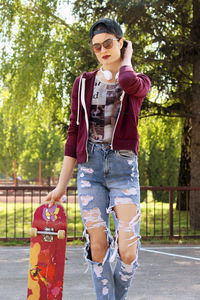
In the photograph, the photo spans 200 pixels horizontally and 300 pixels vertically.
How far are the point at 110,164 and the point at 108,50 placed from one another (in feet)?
2.53

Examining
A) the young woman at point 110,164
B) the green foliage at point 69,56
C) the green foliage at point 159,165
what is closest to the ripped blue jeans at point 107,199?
the young woman at point 110,164

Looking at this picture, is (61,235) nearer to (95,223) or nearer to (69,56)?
(95,223)

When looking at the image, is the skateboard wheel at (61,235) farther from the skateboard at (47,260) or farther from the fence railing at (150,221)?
the fence railing at (150,221)

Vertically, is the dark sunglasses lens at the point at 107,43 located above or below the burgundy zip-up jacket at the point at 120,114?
above

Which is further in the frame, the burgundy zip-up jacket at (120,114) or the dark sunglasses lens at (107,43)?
the dark sunglasses lens at (107,43)

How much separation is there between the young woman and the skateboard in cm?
21

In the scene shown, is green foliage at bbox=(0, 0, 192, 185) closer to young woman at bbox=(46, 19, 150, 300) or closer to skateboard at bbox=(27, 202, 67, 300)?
young woman at bbox=(46, 19, 150, 300)

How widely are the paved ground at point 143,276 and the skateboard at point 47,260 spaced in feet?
3.66

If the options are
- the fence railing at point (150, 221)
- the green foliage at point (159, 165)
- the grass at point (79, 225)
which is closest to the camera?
the fence railing at point (150, 221)

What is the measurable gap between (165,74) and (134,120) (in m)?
7.93

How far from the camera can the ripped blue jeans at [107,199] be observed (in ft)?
9.64

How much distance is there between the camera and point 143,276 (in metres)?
5.06

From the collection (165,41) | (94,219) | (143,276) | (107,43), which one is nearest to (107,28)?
(107,43)

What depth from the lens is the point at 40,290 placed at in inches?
123
